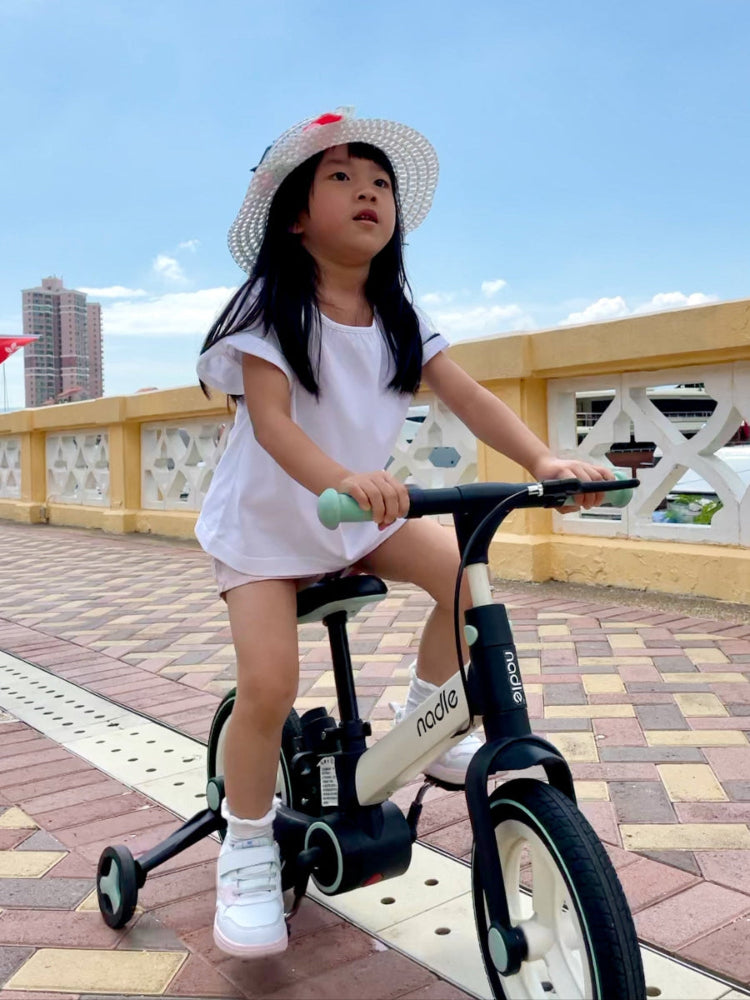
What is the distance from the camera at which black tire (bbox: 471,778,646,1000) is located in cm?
130

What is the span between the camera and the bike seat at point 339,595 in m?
1.81

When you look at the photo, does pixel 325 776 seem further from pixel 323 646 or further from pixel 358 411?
pixel 323 646

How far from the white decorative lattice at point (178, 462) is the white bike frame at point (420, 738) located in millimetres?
6301

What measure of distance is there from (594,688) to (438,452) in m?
2.84

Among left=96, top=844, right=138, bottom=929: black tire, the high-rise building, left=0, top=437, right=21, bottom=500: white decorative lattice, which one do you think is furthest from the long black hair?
the high-rise building

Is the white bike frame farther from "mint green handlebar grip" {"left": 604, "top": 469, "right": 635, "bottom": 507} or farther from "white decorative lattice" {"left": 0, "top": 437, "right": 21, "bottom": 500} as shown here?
"white decorative lattice" {"left": 0, "top": 437, "right": 21, "bottom": 500}

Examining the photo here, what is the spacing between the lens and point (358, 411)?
1.89 metres

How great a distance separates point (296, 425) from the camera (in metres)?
1.74

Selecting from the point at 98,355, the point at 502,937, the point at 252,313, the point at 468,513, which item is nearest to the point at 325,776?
the point at 502,937

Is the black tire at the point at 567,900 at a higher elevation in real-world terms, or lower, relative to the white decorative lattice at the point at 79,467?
lower

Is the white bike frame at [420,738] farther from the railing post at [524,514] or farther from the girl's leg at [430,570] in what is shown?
the railing post at [524,514]

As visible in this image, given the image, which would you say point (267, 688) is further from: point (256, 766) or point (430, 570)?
point (430, 570)

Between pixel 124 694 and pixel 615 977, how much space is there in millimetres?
2739

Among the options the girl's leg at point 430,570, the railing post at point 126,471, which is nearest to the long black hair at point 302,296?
the girl's leg at point 430,570
